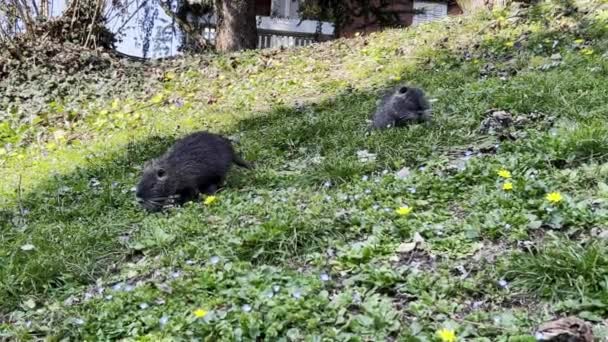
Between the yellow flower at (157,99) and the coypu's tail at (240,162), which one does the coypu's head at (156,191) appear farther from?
the yellow flower at (157,99)

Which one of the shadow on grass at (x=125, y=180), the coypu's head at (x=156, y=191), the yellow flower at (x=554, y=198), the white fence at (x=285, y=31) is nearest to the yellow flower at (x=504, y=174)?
the yellow flower at (x=554, y=198)

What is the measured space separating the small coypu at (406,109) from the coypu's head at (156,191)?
2142mm

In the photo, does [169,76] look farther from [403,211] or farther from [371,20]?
[403,211]

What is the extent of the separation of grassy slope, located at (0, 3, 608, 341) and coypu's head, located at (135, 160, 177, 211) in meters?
0.14

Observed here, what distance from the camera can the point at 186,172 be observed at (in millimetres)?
5469

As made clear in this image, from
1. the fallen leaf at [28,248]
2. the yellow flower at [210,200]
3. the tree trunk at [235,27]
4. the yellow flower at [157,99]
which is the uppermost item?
the tree trunk at [235,27]

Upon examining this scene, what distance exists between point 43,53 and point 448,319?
991 cm

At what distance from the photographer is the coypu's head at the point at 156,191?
5309mm

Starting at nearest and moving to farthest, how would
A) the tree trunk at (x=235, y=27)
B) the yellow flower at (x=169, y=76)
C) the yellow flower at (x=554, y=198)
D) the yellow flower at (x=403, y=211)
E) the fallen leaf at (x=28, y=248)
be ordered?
the yellow flower at (x=554, y=198)
the yellow flower at (x=403, y=211)
the fallen leaf at (x=28, y=248)
the yellow flower at (x=169, y=76)
the tree trunk at (x=235, y=27)

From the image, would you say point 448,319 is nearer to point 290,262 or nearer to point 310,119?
point 290,262

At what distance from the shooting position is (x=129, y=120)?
8.91 metres

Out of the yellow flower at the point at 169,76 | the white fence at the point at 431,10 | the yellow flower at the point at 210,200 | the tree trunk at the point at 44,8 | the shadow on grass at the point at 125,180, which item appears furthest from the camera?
the white fence at the point at 431,10

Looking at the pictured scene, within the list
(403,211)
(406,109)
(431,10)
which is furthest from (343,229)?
(431,10)

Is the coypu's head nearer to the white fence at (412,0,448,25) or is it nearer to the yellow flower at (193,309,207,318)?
the yellow flower at (193,309,207,318)
